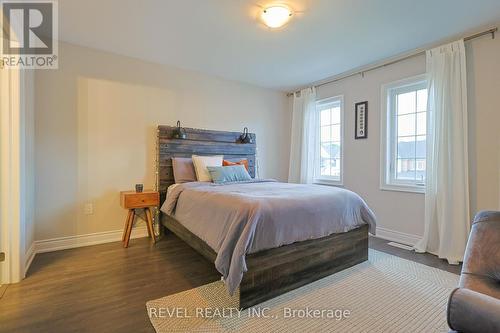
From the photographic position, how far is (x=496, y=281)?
1104mm

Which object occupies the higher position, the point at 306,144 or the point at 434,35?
the point at 434,35

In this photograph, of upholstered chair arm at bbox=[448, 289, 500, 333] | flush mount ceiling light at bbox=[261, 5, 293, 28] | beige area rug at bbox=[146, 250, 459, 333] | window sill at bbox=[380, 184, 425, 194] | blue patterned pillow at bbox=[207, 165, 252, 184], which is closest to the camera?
upholstered chair arm at bbox=[448, 289, 500, 333]

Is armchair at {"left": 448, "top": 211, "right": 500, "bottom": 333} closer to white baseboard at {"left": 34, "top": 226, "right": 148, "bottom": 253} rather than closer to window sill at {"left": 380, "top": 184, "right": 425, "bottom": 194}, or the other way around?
window sill at {"left": 380, "top": 184, "right": 425, "bottom": 194}

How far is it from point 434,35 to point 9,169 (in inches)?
175

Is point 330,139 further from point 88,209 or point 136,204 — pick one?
point 88,209

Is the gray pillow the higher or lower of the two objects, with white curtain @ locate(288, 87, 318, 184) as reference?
lower

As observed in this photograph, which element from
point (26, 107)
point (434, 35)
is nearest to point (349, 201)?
point (434, 35)

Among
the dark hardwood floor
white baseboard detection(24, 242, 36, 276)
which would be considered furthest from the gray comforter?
white baseboard detection(24, 242, 36, 276)

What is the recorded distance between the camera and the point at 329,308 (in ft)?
5.92

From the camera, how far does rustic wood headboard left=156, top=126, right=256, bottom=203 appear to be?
11.6 ft

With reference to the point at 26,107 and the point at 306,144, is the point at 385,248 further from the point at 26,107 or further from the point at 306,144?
the point at 26,107

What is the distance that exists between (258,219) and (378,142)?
259cm

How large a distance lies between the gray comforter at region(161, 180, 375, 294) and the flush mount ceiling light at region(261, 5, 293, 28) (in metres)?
1.66

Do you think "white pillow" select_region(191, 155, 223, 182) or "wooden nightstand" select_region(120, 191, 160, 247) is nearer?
"wooden nightstand" select_region(120, 191, 160, 247)
